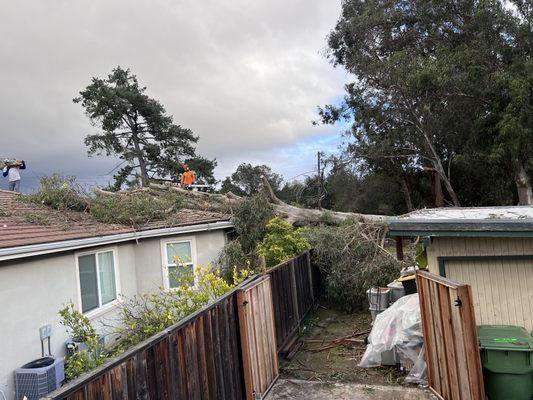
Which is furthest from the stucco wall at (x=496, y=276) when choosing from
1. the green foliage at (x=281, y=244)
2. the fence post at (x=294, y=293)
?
the green foliage at (x=281, y=244)

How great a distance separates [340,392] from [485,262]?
2.78m

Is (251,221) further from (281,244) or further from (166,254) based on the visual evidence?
(166,254)

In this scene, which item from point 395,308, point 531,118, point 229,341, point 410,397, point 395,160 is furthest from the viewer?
point 395,160

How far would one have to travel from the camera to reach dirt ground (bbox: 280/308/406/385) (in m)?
6.37

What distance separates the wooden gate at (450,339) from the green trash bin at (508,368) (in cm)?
46

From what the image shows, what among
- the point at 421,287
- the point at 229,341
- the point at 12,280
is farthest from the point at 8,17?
the point at 421,287

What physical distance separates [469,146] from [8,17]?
62.2 ft

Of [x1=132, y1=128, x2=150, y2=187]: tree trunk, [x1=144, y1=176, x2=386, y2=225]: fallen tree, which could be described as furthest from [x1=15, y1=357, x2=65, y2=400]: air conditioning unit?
[x1=132, y1=128, x2=150, y2=187]: tree trunk

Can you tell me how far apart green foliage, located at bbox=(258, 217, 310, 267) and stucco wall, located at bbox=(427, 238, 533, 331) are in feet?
14.6

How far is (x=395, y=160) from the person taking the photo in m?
26.0

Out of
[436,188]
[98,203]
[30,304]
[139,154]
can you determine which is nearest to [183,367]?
[30,304]

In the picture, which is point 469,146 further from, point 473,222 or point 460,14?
point 473,222

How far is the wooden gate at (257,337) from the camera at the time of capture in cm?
509

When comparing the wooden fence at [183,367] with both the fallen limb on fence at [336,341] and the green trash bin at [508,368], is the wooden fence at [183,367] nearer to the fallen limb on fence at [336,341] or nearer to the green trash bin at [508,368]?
the fallen limb on fence at [336,341]
